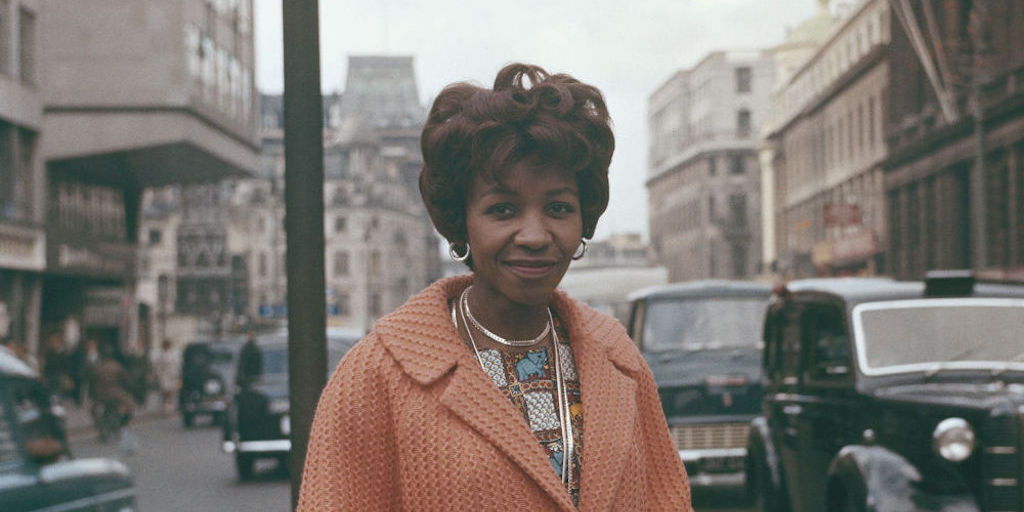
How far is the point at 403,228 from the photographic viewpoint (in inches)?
5906

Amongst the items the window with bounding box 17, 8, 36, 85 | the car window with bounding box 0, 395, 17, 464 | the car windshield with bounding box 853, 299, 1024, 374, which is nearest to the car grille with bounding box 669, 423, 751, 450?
the car windshield with bounding box 853, 299, 1024, 374

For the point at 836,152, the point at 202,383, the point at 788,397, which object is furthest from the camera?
the point at 836,152

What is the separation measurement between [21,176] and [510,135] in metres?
41.5

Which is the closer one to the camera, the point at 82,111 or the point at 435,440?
the point at 435,440

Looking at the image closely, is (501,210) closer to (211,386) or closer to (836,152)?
(211,386)

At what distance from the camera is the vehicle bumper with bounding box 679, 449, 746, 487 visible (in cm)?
1391

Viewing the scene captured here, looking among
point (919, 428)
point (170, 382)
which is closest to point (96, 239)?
point (170, 382)

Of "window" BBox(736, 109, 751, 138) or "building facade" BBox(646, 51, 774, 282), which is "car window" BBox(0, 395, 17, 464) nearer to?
"building facade" BBox(646, 51, 774, 282)

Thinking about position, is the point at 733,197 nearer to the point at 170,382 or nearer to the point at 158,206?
the point at 158,206

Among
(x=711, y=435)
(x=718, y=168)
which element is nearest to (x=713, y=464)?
(x=711, y=435)

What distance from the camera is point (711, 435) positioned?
1419 centimetres

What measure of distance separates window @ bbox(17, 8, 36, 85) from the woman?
41.0m

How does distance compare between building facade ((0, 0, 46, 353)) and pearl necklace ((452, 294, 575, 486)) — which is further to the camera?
building facade ((0, 0, 46, 353))

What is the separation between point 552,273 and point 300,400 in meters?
1.28
